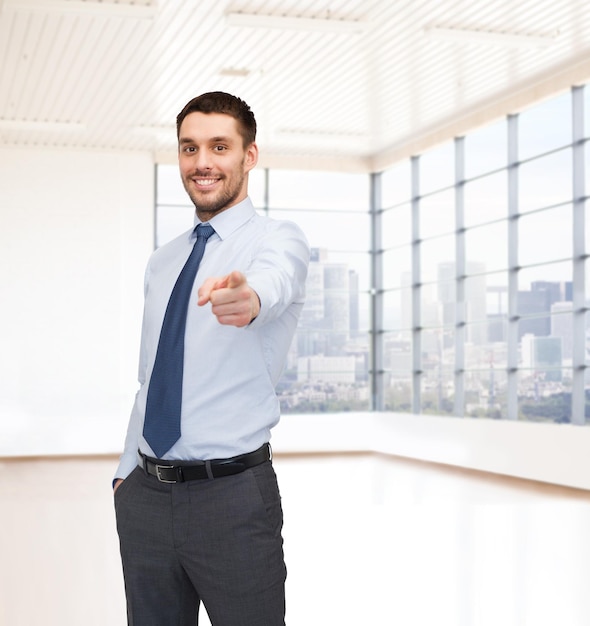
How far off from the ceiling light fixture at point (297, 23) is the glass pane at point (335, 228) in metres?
7.37

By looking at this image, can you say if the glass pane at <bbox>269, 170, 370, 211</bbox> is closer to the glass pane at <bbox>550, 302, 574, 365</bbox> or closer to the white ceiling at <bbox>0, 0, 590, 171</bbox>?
the white ceiling at <bbox>0, 0, 590, 171</bbox>

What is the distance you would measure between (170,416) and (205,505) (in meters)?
0.21

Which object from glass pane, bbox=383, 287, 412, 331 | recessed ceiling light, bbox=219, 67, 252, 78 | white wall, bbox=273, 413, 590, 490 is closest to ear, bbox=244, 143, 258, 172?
recessed ceiling light, bbox=219, 67, 252, 78

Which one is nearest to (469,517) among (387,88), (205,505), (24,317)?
(387,88)

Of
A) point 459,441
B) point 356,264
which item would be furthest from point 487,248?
point 356,264

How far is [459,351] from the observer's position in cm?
1592

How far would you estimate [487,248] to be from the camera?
594 inches

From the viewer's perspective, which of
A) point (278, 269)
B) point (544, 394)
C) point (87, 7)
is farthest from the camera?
point (544, 394)

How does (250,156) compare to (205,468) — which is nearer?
(205,468)

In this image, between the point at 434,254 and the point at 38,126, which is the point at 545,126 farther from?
the point at 38,126

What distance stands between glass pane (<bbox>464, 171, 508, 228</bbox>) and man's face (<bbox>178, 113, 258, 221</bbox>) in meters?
12.8

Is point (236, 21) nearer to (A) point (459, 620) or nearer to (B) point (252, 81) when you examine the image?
(B) point (252, 81)

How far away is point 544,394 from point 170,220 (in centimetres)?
748

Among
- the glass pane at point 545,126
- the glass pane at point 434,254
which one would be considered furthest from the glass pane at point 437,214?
the glass pane at point 545,126
